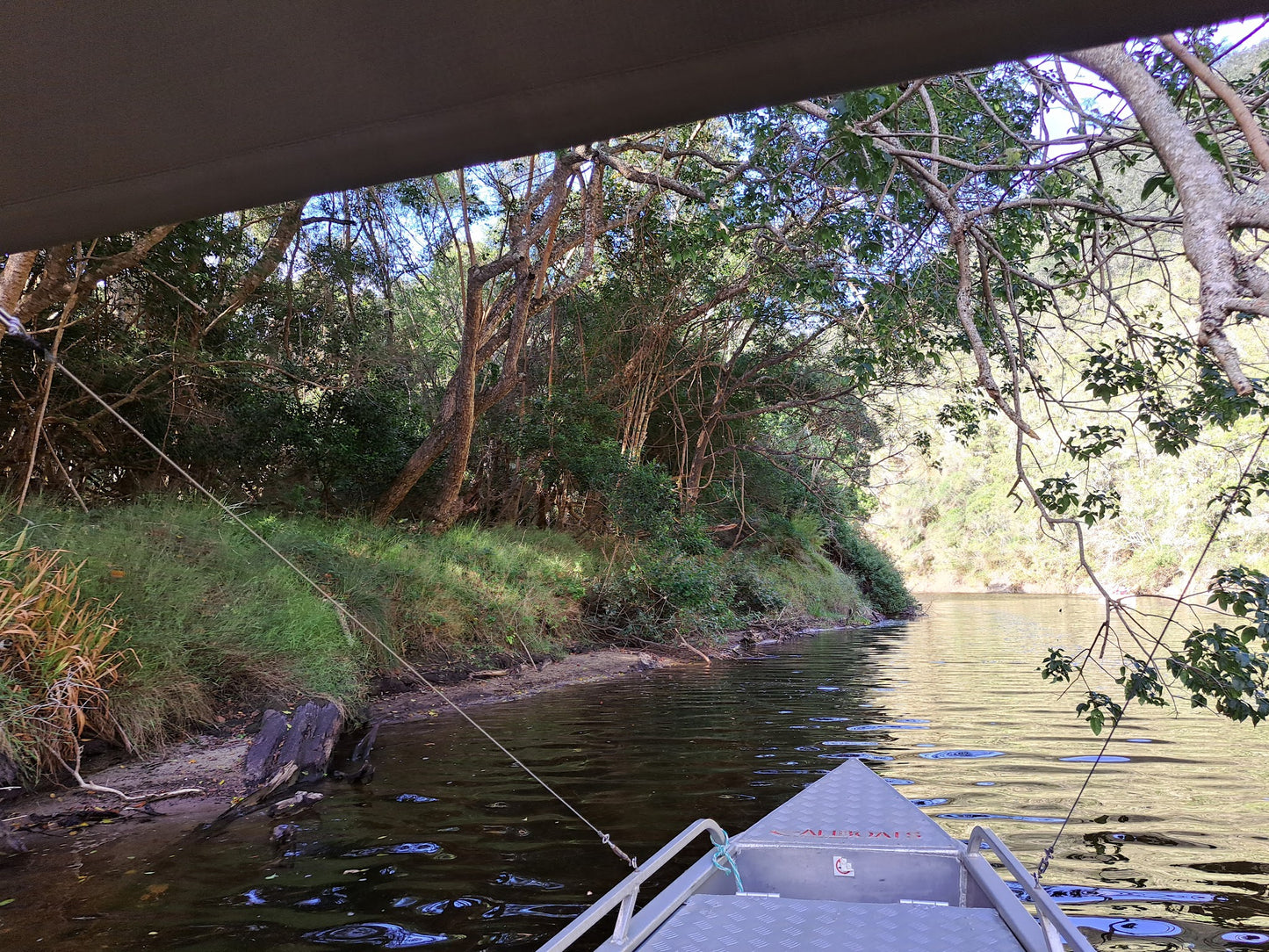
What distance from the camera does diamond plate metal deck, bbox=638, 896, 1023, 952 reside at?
2.50m

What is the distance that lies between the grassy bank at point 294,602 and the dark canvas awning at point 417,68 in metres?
4.59

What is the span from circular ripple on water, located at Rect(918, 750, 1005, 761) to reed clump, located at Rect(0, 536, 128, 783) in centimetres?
575

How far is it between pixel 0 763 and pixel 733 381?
13.9 meters

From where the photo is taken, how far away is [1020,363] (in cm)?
534

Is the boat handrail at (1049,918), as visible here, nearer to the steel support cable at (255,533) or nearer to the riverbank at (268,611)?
the steel support cable at (255,533)

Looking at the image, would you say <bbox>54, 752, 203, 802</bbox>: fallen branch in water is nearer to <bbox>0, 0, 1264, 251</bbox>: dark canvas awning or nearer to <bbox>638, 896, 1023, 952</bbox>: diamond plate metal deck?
<bbox>638, 896, 1023, 952</bbox>: diamond plate metal deck

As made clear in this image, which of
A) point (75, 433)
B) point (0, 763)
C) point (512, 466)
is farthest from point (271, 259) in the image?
point (0, 763)

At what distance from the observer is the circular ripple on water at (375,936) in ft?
10.4

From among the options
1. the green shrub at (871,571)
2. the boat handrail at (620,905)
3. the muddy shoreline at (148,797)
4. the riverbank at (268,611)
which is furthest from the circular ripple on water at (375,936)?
the green shrub at (871,571)

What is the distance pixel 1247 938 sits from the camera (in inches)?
123

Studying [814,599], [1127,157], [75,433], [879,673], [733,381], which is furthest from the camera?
[814,599]

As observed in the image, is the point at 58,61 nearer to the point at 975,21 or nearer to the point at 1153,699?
the point at 975,21

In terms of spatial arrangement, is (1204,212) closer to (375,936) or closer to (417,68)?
(417,68)

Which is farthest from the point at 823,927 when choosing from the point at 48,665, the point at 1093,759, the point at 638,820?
the point at 48,665
